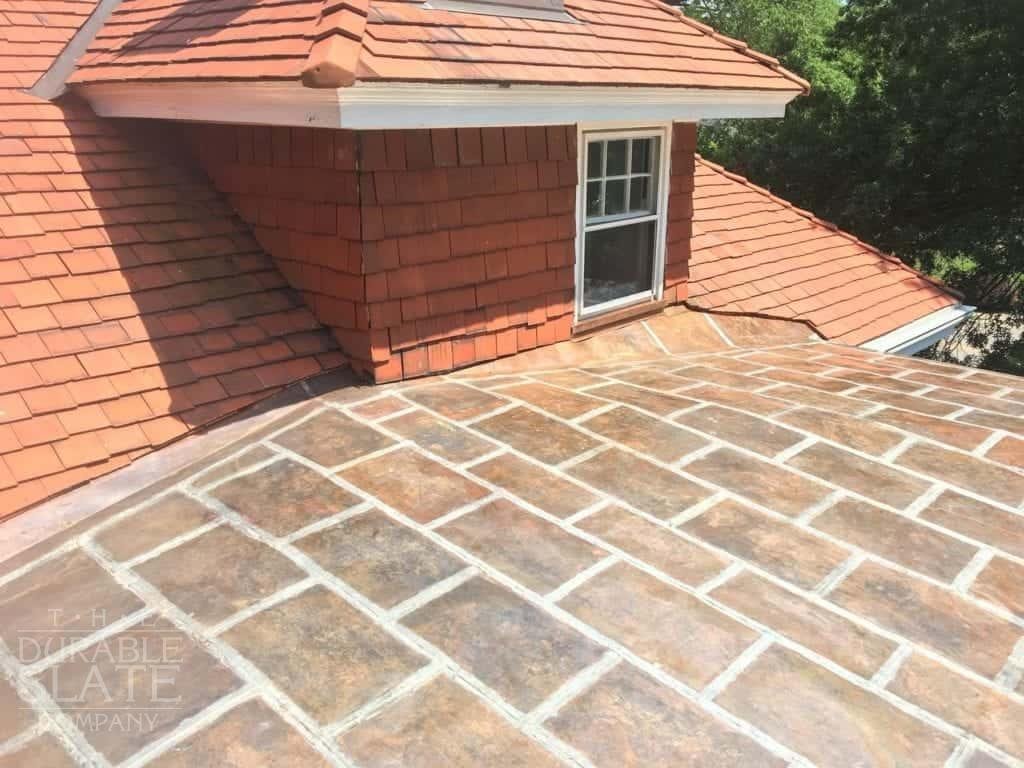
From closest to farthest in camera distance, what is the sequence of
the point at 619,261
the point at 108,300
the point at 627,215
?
1. the point at 108,300
2. the point at 627,215
3. the point at 619,261

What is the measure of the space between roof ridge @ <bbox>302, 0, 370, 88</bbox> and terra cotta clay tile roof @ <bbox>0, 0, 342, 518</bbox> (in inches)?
69.2

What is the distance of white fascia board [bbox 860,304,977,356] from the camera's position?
7.92 metres

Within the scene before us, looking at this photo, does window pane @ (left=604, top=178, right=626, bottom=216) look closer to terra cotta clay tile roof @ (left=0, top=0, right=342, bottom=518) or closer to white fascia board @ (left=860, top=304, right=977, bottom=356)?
terra cotta clay tile roof @ (left=0, top=0, right=342, bottom=518)

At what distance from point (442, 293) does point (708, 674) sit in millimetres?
3022

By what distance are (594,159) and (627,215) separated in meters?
0.60

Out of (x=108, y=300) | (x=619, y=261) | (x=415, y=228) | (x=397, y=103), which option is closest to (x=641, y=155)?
(x=619, y=261)

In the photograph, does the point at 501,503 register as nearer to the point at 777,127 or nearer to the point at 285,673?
the point at 285,673

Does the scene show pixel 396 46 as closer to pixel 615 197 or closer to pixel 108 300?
pixel 108 300

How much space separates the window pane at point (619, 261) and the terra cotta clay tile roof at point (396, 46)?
1.33m

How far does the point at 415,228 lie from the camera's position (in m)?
4.61

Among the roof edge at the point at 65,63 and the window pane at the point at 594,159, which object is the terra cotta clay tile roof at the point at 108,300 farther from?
the window pane at the point at 594,159

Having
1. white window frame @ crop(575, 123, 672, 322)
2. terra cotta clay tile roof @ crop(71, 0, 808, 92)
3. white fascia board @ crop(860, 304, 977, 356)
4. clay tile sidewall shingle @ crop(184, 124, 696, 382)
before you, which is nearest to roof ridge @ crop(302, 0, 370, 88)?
terra cotta clay tile roof @ crop(71, 0, 808, 92)

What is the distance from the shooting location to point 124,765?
85.0 inches

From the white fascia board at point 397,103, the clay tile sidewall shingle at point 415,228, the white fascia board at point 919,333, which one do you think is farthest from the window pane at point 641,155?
the white fascia board at point 919,333
